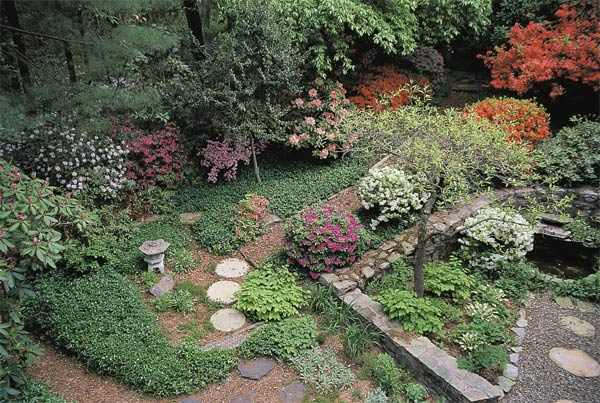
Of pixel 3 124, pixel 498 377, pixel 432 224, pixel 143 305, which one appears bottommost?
pixel 498 377

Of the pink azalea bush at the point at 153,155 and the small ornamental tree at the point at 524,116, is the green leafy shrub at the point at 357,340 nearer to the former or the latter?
the pink azalea bush at the point at 153,155

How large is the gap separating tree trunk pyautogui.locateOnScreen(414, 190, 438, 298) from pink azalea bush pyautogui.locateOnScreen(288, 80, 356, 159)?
2.94 meters

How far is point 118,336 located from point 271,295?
1.70 meters

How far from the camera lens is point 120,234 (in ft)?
20.4

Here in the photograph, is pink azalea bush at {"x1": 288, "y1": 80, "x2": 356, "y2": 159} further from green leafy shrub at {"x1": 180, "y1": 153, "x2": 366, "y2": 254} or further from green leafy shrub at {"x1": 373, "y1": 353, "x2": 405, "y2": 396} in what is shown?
green leafy shrub at {"x1": 373, "y1": 353, "x2": 405, "y2": 396}

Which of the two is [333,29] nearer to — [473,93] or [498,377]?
[473,93]

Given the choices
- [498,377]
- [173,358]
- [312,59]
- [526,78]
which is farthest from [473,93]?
[173,358]

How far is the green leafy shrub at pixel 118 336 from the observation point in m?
4.07

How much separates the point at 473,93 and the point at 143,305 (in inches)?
364

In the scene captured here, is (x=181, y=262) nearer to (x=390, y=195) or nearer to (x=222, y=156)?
(x=222, y=156)

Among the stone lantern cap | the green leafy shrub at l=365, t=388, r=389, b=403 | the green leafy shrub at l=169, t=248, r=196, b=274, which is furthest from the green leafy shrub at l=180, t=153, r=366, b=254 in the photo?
the green leafy shrub at l=365, t=388, r=389, b=403

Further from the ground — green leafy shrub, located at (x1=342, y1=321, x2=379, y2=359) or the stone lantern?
the stone lantern

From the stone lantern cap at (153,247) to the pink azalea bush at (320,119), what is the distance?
310 cm

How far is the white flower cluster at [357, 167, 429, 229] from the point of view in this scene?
20.2 ft
